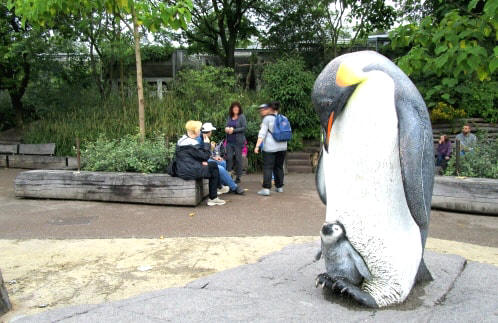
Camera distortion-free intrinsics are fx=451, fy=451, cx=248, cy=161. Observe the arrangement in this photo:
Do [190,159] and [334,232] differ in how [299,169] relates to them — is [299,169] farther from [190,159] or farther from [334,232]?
[334,232]

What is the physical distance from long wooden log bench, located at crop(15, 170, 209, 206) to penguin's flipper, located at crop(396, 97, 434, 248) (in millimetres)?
4165

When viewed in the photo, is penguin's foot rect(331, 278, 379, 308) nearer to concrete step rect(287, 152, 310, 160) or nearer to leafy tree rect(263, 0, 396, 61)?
concrete step rect(287, 152, 310, 160)

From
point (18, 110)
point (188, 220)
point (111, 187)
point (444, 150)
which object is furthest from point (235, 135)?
point (18, 110)

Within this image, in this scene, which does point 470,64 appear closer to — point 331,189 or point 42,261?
point 331,189

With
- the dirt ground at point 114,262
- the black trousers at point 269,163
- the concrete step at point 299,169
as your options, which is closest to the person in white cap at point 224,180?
the black trousers at point 269,163

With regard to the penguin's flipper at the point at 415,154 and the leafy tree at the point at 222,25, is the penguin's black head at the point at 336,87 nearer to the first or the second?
the penguin's flipper at the point at 415,154

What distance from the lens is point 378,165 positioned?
9.01 feet

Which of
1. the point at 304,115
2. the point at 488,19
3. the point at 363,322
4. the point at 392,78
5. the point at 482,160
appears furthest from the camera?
the point at 304,115

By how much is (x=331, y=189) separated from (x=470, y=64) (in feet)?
8.36

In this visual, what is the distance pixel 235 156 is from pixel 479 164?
3.97 metres

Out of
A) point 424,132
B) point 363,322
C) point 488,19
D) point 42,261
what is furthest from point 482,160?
point 42,261

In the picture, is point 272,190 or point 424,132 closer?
point 424,132

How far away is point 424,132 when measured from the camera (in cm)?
274

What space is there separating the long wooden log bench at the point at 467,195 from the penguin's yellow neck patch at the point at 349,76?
14.4ft
